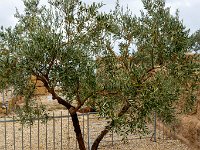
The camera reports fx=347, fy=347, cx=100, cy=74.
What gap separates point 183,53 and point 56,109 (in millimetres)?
16037

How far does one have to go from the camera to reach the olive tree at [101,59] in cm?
765

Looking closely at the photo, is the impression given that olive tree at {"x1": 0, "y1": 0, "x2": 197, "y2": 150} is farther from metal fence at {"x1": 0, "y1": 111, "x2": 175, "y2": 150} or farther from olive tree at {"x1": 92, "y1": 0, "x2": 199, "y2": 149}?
metal fence at {"x1": 0, "y1": 111, "x2": 175, "y2": 150}

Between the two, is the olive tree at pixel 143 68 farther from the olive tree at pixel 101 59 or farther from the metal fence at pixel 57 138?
the metal fence at pixel 57 138

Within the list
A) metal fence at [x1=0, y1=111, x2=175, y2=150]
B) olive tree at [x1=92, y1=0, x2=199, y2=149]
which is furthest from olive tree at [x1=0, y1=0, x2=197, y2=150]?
metal fence at [x1=0, y1=111, x2=175, y2=150]

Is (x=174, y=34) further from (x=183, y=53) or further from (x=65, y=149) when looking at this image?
(x=65, y=149)

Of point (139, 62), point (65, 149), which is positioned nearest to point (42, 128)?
point (65, 149)

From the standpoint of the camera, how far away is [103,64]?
9.51 metres

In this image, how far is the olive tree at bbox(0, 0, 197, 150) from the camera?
765 cm

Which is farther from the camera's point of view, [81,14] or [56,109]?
[56,109]

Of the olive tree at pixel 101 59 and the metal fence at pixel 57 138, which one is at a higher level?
the olive tree at pixel 101 59

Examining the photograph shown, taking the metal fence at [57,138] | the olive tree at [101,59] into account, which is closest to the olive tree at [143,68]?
the olive tree at [101,59]

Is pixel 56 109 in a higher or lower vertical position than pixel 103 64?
lower

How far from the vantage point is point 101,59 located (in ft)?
31.1

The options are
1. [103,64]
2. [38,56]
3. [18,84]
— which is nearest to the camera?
[38,56]
